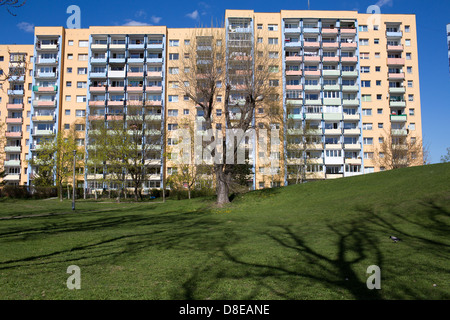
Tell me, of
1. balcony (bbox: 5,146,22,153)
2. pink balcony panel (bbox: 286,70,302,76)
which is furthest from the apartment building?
balcony (bbox: 5,146,22,153)

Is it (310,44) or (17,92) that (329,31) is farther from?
(17,92)

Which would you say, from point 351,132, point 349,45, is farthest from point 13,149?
point 349,45

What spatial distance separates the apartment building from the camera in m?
62.4

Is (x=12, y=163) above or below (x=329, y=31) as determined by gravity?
below

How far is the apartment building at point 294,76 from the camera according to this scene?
62.4 meters

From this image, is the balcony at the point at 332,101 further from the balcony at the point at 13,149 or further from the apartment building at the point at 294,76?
the balcony at the point at 13,149

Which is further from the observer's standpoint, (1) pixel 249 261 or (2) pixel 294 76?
(2) pixel 294 76

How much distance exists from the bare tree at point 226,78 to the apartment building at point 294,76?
34693 mm

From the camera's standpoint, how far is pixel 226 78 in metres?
25.3

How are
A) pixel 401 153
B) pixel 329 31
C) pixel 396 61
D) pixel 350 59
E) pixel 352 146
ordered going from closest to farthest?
pixel 401 153 → pixel 352 146 → pixel 350 59 → pixel 396 61 → pixel 329 31

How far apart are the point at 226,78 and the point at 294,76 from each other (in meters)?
42.6

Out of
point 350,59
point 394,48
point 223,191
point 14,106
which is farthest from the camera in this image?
point 14,106
